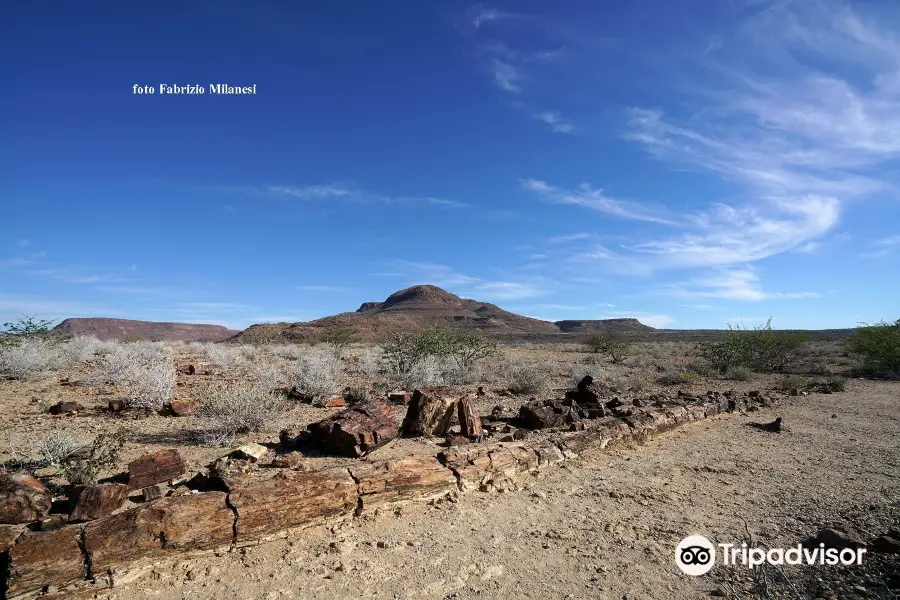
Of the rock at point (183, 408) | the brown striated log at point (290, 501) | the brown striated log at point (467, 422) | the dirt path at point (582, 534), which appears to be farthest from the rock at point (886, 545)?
the rock at point (183, 408)

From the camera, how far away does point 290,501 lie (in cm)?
485

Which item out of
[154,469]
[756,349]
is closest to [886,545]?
[154,469]

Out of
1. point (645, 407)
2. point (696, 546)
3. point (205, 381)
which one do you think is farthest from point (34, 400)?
point (645, 407)

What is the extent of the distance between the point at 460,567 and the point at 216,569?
2243mm

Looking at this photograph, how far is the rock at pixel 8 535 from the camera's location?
12.4 ft

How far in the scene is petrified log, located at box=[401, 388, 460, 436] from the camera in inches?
338

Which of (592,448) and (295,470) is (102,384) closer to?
(295,470)

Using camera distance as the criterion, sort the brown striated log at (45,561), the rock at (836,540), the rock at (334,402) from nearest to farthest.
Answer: the brown striated log at (45,561) → the rock at (836,540) → the rock at (334,402)

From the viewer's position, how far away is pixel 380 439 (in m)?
7.45

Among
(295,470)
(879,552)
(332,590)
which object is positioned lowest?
(332,590)

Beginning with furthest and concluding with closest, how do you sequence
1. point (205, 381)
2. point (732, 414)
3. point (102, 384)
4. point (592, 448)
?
1. point (205, 381)
2. point (102, 384)
3. point (732, 414)
4. point (592, 448)

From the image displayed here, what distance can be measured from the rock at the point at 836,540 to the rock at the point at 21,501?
7.63 meters

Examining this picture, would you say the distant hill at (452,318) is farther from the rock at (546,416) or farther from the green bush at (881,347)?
the rock at (546,416)

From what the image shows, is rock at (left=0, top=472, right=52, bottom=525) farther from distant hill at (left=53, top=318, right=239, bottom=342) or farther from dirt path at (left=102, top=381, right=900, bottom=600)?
distant hill at (left=53, top=318, right=239, bottom=342)
